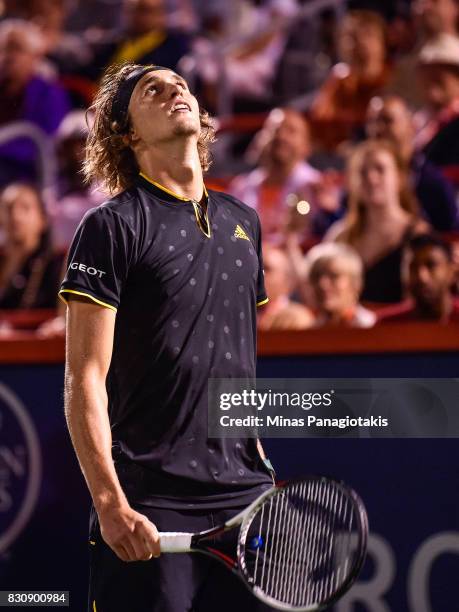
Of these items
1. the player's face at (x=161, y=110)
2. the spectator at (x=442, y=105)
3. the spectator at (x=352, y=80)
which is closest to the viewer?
the player's face at (x=161, y=110)

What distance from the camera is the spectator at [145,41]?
6.72m

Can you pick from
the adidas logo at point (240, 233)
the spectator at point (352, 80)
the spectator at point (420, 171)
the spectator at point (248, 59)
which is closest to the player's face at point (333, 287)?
the spectator at point (420, 171)

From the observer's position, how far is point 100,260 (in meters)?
2.38

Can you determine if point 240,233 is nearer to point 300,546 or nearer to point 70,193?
point 300,546

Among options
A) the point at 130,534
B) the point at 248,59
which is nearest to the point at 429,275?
the point at 130,534

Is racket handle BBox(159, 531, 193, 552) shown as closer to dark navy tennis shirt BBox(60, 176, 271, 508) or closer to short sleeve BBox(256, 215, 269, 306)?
dark navy tennis shirt BBox(60, 176, 271, 508)

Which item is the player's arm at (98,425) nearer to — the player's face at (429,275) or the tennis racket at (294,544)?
the tennis racket at (294,544)

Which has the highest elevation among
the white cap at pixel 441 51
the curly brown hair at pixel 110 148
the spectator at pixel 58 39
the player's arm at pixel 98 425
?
the spectator at pixel 58 39

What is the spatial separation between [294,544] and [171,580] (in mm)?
311

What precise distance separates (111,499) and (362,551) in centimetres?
52

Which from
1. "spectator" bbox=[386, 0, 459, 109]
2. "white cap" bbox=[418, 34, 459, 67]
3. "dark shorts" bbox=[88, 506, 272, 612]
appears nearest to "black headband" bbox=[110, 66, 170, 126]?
"dark shorts" bbox=[88, 506, 272, 612]

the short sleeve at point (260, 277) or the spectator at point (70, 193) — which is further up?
the spectator at point (70, 193)

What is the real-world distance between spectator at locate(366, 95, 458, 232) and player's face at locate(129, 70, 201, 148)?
9.00ft

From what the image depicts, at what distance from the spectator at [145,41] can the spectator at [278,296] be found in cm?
198
